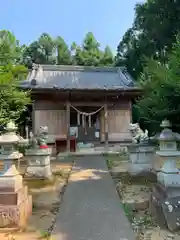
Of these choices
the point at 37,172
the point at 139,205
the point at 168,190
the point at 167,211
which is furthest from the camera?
the point at 37,172

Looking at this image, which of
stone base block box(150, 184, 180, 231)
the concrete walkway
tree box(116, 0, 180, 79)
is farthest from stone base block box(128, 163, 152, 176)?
tree box(116, 0, 180, 79)

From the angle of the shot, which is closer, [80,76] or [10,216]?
[10,216]

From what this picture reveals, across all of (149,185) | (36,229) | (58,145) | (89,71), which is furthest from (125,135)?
(36,229)

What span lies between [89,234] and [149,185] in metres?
2.51

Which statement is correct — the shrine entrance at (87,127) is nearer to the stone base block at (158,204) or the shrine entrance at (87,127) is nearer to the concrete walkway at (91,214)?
the concrete walkway at (91,214)

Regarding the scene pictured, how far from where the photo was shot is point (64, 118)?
10852mm

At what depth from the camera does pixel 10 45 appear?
3984 millimetres

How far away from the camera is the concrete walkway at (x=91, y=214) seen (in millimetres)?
2633

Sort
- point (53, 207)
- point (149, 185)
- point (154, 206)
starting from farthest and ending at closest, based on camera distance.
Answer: point (149, 185) < point (53, 207) < point (154, 206)

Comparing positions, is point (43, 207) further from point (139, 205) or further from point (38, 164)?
point (38, 164)

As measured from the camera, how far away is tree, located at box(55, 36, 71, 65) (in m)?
28.8

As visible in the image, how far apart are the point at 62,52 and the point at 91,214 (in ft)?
93.1

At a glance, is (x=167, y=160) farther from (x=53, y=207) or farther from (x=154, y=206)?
(x=53, y=207)

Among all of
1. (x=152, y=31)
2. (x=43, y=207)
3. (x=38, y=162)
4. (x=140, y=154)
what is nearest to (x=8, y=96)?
(x=43, y=207)
